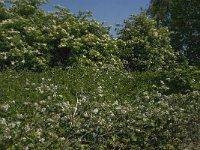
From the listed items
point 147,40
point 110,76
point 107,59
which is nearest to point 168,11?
point 147,40

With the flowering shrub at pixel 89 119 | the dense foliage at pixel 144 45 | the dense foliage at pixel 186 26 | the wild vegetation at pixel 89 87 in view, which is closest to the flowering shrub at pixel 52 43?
the wild vegetation at pixel 89 87

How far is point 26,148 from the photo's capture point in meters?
6.00

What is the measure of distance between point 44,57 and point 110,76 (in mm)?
5192

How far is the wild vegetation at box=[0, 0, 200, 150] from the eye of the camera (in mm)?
7258

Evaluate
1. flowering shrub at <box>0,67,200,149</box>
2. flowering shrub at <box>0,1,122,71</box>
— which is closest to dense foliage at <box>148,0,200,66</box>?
flowering shrub at <box>0,1,122,71</box>

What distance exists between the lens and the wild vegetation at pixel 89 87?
7.26 meters

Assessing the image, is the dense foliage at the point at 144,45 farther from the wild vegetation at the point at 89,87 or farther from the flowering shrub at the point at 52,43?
the flowering shrub at the point at 52,43

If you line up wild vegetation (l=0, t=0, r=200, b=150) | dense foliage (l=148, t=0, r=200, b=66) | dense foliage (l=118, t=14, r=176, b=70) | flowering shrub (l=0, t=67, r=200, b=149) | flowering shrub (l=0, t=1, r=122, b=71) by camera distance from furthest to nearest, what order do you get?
dense foliage (l=148, t=0, r=200, b=66), dense foliage (l=118, t=14, r=176, b=70), flowering shrub (l=0, t=1, r=122, b=71), wild vegetation (l=0, t=0, r=200, b=150), flowering shrub (l=0, t=67, r=200, b=149)

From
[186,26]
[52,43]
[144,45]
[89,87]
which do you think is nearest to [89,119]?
[89,87]

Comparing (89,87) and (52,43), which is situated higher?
(52,43)

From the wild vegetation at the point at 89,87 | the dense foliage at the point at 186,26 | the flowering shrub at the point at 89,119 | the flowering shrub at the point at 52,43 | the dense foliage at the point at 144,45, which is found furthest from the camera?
the dense foliage at the point at 186,26

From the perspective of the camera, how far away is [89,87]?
35.0 feet

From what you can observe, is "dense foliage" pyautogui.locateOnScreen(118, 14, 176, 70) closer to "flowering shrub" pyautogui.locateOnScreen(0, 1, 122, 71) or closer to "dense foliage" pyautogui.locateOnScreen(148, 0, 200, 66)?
"flowering shrub" pyautogui.locateOnScreen(0, 1, 122, 71)

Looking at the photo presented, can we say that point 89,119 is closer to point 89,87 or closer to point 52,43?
point 89,87
